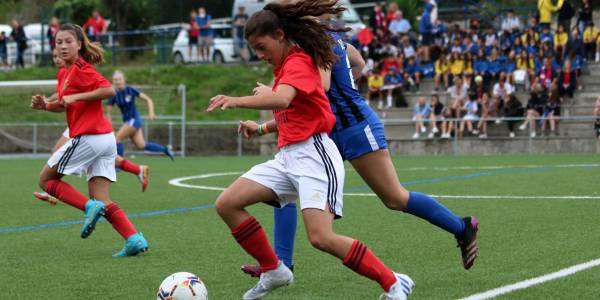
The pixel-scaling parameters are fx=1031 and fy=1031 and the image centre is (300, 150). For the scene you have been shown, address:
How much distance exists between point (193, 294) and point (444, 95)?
22.6m

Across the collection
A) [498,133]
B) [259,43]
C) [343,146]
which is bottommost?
[498,133]

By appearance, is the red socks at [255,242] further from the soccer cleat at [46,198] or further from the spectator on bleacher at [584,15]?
the spectator on bleacher at [584,15]

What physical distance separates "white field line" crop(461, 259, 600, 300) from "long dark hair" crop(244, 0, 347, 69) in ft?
5.25

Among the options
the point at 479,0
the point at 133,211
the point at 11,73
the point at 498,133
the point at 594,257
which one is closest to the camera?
the point at 594,257

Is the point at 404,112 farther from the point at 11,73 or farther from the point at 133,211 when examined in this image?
the point at 133,211

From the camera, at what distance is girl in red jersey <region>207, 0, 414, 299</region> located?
217 inches

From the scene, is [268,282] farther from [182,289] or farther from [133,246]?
[133,246]

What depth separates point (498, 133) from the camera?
84.3 ft

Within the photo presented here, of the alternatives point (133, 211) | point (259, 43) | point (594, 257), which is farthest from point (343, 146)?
point (133, 211)

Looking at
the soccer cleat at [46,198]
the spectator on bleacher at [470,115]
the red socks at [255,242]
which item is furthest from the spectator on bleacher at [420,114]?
the red socks at [255,242]

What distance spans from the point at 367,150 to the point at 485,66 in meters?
21.6

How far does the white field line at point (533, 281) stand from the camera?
5.93 meters

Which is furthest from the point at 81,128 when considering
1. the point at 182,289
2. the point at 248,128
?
the point at 182,289

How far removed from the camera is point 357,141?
6.38m
